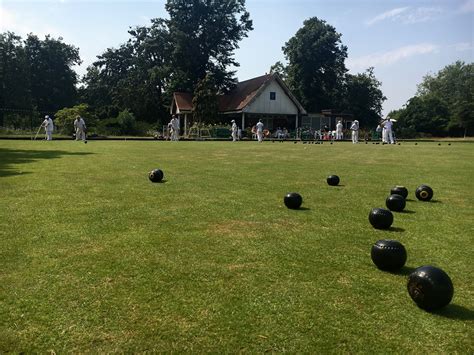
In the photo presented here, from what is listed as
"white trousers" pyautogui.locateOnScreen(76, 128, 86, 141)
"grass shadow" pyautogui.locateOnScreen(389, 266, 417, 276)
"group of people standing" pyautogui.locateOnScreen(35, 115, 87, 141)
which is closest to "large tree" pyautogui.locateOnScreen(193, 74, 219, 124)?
"white trousers" pyautogui.locateOnScreen(76, 128, 86, 141)

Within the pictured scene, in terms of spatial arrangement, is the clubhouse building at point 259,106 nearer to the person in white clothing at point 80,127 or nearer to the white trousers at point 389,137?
the person in white clothing at point 80,127

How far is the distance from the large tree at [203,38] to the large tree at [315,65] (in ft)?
50.5

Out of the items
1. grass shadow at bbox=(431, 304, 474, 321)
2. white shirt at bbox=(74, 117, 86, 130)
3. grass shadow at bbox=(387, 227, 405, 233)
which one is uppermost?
white shirt at bbox=(74, 117, 86, 130)

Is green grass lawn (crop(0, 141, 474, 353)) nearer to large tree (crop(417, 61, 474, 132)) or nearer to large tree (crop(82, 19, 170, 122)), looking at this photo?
large tree (crop(82, 19, 170, 122))

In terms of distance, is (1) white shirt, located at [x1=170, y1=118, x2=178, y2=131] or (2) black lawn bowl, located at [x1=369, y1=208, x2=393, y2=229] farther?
(1) white shirt, located at [x1=170, y1=118, x2=178, y2=131]

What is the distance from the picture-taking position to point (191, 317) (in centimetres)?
356

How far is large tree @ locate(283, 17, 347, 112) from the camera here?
7419 centimetres

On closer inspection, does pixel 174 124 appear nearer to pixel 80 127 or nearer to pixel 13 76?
pixel 80 127

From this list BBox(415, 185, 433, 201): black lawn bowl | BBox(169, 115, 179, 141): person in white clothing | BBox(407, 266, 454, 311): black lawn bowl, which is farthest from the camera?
BBox(169, 115, 179, 141): person in white clothing

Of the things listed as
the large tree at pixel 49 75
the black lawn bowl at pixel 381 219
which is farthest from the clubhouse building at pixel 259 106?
the black lawn bowl at pixel 381 219

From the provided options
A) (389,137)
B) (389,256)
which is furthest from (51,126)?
(389,256)

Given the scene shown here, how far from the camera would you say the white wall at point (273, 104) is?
180 ft

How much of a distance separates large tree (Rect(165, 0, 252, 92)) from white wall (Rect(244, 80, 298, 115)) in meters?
8.92

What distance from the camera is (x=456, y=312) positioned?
3.77 m
